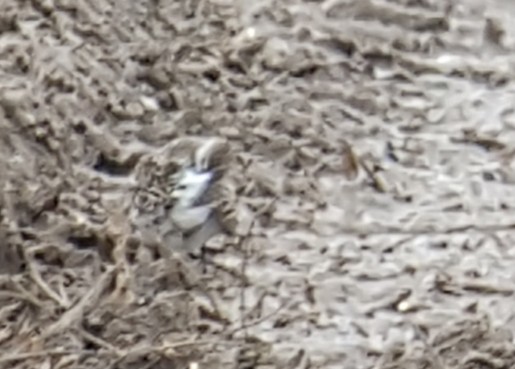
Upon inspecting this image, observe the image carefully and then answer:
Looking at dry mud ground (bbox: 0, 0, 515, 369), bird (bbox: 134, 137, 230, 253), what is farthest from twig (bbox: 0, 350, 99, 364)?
bird (bbox: 134, 137, 230, 253)

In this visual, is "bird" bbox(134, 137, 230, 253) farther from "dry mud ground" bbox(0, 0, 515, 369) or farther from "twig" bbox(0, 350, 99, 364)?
"twig" bbox(0, 350, 99, 364)

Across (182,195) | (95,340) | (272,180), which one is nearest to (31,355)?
(95,340)

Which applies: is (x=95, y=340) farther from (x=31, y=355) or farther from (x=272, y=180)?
(x=272, y=180)

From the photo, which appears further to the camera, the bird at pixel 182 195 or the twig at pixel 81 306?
the bird at pixel 182 195

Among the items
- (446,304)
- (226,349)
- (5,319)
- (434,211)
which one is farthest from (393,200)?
(5,319)

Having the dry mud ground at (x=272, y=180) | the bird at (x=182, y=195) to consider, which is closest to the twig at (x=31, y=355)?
the dry mud ground at (x=272, y=180)

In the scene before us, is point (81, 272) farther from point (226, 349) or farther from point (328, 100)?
point (328, 100)

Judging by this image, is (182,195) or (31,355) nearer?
(31,355)

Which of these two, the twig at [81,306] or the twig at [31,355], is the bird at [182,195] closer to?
the twig at [81,306]
